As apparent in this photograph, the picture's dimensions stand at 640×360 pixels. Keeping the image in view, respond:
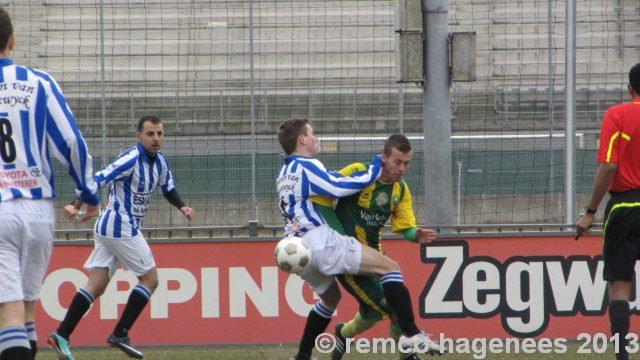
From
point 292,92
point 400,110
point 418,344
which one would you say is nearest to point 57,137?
point 418,344

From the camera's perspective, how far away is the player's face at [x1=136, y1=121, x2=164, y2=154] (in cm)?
805

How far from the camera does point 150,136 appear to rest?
8.07 meters

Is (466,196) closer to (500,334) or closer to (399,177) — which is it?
(500,334)

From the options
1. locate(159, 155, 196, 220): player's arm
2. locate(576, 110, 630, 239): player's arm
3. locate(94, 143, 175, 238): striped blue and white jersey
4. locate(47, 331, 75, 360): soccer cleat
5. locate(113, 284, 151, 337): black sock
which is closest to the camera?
locate(576, 110, 630, 239): player's arm

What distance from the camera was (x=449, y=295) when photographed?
8.70m

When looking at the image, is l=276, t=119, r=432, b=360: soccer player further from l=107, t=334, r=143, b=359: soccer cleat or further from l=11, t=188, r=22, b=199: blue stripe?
l=11, t=188, r=22, b=199: blue stripe

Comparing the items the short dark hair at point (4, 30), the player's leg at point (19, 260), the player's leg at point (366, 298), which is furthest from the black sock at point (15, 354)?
the player's leg at point (366, 298)

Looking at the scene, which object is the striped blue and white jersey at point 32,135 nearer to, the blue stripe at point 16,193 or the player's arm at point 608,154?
the blue stripe at point 16,193

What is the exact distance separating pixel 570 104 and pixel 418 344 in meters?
3.52

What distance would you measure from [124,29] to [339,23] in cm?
199

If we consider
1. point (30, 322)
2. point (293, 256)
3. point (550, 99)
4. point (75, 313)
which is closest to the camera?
point (30, 322)

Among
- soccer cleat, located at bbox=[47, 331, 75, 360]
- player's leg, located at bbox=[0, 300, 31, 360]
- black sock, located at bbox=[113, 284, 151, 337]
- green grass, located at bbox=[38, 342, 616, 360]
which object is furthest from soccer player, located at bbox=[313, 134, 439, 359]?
player's leg, located at bbox=[0, 300, 31, 360]

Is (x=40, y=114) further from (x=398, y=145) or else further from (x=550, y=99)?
(x=550, y=99)

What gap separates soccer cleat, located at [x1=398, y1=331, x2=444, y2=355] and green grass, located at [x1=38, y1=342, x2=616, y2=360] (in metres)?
1.07
